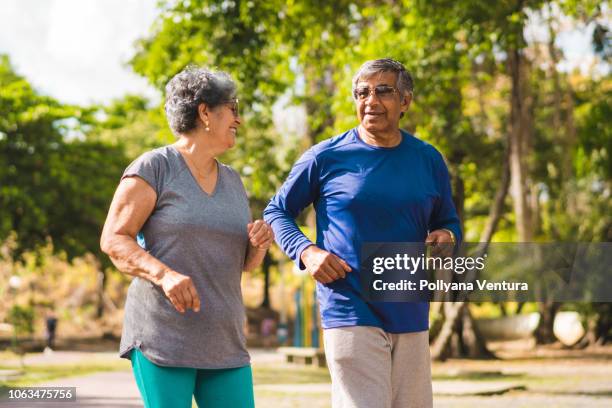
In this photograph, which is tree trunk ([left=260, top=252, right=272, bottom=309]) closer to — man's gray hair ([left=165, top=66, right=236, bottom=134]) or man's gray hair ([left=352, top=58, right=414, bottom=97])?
man's gray hair ([left=352, top=58, right=414, bottom=97])

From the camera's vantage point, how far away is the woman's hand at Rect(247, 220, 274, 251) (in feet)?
12.7

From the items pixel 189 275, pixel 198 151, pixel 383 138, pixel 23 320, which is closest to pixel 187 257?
pixel 189 275

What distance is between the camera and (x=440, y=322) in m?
25.6

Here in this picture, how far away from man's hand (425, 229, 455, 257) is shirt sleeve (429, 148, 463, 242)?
0.36ft

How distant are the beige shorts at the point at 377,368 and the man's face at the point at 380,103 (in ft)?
2.70

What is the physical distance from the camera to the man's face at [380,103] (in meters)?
4.35

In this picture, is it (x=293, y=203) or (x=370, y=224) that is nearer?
(x=370, y=224)

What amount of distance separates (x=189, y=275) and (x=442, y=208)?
122 centimetres

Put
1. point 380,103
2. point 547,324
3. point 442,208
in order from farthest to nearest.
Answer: point 547,324
point 442,208
point 380,103

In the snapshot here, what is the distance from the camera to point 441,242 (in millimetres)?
4270

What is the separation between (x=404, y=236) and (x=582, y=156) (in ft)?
50.2

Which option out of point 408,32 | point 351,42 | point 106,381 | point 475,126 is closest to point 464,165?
point 475,126

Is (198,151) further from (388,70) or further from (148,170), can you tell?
(388,70)

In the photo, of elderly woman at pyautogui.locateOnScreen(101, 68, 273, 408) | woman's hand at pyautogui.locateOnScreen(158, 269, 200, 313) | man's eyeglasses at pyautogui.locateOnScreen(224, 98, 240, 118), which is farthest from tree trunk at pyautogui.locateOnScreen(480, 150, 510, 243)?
woman's hand at pyautogui.locateOnScreen(158, 269, 200, 313)
